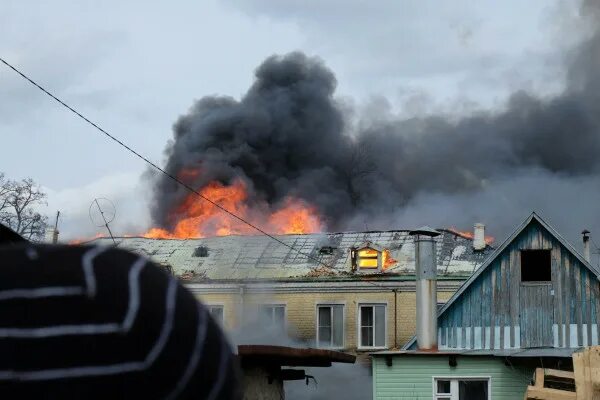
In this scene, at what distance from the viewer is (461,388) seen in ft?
80.3

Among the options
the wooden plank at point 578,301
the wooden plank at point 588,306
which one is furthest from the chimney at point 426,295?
the wooden plank at point 588,306

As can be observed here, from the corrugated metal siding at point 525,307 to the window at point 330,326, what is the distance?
16.7 meters

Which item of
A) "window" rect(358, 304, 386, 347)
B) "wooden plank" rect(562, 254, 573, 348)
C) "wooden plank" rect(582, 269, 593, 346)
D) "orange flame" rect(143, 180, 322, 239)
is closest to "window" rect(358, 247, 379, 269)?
"window" rect(358, 304, 386, 347)

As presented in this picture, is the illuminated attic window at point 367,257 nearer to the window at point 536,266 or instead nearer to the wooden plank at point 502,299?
the window at point 536,266

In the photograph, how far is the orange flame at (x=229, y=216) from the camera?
58506mm

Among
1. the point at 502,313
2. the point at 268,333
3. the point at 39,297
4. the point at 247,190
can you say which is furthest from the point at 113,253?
the point at 247,190

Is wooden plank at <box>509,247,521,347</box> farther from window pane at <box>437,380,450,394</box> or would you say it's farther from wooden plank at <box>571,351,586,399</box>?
wooden plank at <box>571,351,586,399</box>

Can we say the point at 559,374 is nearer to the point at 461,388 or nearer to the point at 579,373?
the point at 579,373

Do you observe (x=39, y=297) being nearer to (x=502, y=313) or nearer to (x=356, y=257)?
(x=502, y=313)

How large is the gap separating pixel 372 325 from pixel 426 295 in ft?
56.8

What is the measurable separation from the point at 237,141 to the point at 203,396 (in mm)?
74687

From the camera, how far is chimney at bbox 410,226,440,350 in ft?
88.2

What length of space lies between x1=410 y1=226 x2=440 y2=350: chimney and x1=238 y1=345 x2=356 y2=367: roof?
452 inches

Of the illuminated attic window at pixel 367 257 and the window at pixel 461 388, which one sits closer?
the window at pixel 461 388
